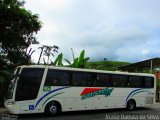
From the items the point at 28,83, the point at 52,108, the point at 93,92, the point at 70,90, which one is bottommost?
the point at 52,108

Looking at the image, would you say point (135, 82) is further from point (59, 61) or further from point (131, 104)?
point (59, 61)

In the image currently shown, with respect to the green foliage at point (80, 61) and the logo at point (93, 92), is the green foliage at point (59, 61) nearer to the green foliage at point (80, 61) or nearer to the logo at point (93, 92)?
the green foliage at point (80, 61)

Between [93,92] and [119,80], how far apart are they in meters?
2.22

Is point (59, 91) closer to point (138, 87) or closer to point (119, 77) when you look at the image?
point (119, 77)

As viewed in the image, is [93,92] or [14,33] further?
[14,33]

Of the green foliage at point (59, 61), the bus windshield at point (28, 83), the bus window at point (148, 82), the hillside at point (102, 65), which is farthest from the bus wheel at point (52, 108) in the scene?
the hillside at point (102, 65)

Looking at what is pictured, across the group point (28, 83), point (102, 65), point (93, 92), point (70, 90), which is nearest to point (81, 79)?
point (70, 90)

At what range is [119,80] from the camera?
20422 mm

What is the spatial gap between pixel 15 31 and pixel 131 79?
8.27m

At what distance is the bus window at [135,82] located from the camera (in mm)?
21156

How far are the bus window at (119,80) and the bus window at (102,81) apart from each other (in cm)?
41

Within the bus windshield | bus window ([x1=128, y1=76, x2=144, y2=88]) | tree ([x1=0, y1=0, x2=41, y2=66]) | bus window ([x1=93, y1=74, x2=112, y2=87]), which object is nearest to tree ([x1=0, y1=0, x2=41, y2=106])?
tree ([x1=0, y1=0, x2=41, y2=66])

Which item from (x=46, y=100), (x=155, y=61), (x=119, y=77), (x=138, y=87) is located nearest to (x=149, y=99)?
(x=138, y=87)

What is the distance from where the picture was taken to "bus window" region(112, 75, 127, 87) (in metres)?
20.1
